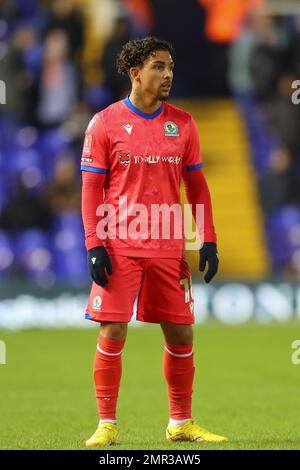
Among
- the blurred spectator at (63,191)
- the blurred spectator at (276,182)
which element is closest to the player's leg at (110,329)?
the blurred spectator at (63,191)

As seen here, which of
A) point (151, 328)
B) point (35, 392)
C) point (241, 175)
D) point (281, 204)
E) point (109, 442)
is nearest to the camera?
point (109, 442)

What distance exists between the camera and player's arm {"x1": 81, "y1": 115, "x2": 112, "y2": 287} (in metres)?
Answer: 6.36

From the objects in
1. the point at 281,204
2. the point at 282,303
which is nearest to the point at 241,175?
the point at 281,204

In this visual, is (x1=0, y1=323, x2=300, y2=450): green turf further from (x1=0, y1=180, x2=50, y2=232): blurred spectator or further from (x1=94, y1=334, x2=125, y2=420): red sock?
(x1=0, y1=180, x2=50, y2=232): blurred spectator

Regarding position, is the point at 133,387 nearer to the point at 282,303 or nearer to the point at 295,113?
the point at 282,303

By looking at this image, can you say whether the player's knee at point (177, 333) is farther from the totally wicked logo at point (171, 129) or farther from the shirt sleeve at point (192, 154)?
the totally wicked logo at point (171, 129)

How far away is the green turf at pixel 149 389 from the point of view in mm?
6809

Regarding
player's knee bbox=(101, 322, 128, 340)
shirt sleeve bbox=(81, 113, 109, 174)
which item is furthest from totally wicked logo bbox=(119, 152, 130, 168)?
player's knee bbox=(101, 322, 128, 340)

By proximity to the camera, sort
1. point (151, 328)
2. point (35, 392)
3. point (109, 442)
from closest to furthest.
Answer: point (109, 442) < point (35, 392) < point (151, 328)

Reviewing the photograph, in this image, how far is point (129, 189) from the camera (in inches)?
255

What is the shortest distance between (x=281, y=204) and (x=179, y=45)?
343cm

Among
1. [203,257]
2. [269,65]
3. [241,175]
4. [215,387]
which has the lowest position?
[215,387]

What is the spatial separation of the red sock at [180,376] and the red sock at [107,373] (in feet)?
1.20

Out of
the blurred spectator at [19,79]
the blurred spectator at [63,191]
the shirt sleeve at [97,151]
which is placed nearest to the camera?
the shirt sleeve at [97,151]
